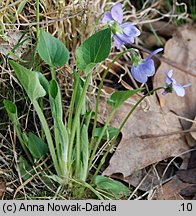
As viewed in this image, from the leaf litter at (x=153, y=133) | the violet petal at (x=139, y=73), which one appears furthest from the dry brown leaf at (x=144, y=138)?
the violet petal at (x=139, y=73)

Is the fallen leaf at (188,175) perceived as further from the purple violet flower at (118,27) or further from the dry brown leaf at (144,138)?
the purple violet flower at (118,27)

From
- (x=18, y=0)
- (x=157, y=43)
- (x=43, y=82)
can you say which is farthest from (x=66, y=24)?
(x=157, y=43)

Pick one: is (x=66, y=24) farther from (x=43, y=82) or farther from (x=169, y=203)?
(x=169, y=203)

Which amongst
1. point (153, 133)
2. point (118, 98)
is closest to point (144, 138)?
point (153, 133)

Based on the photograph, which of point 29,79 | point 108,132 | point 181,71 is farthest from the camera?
point 181,71

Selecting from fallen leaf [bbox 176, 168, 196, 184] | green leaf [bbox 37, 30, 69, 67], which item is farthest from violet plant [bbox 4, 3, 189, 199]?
fallen leaf [bbox 176, 168, 196, 184]

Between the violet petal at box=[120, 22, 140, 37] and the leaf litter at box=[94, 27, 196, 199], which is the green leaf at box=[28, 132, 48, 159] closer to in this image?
the leaf litter at box=[94, 27, 196, 199]

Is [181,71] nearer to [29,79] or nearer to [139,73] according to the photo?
[139,73]

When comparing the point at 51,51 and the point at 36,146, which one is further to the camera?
the point at 36,146
